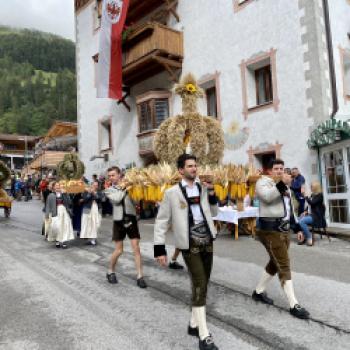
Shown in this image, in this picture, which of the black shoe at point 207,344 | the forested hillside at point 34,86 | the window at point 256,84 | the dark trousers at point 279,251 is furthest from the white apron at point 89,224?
the forested hillside at point 34,86

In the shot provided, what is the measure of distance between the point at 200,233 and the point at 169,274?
2.74 metres

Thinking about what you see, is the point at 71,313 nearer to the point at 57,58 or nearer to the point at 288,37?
the point at 288,37

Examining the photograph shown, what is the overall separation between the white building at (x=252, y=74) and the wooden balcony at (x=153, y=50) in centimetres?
4

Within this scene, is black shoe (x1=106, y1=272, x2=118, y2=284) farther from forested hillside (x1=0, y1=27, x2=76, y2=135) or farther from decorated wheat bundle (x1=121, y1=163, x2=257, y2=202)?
forested hillside (x1=0, y1=27, x2=76, y2=135)

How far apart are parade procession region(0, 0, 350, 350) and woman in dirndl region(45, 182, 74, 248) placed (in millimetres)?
51

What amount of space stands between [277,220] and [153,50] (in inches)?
517

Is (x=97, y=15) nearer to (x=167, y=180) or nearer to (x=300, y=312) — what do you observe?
(x=167, y=180)

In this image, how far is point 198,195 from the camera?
161 inches

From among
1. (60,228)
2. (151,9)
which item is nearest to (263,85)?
(151,9)

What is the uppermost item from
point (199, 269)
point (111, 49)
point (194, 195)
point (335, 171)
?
point (111, 49)

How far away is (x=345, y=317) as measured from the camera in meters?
4.26

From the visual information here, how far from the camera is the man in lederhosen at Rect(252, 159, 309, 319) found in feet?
14.5

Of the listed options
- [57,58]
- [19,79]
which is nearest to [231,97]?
[19,79]

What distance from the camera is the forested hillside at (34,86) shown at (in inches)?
3595
